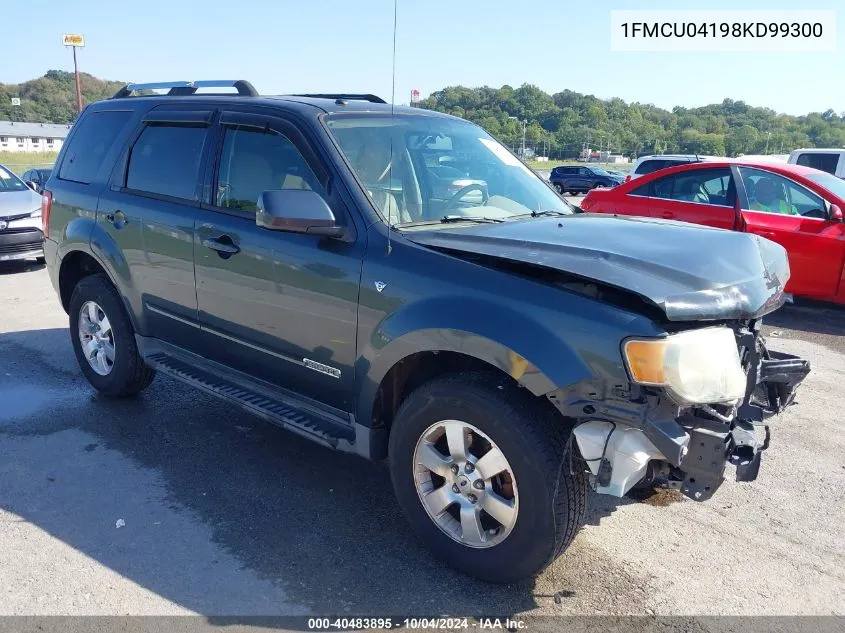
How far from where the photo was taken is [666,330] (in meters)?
2.54

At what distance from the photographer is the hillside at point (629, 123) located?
5.90m

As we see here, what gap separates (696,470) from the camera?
8.46 ft

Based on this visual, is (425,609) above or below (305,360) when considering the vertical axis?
below

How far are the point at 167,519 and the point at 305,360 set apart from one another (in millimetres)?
1038

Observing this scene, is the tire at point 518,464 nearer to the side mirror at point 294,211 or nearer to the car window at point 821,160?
the side mirror at point 294,211

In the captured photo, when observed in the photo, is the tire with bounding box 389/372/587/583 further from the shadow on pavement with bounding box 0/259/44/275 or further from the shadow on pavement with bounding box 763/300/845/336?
the shadow on pavement with bounding box 0/259/44/275

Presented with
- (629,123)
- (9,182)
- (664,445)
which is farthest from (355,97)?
(629,123)

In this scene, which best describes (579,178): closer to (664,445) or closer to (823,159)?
(823,159)

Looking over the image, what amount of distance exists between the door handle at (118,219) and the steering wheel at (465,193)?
2.18m

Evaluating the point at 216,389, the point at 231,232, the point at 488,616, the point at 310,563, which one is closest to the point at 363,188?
the point at 231,232

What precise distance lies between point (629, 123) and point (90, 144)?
112 ft

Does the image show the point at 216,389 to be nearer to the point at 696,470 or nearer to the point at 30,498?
the point at 30,498

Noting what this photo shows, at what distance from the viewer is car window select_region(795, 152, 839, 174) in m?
14.4

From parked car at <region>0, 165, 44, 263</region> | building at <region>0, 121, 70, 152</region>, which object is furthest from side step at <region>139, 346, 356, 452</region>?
building at <region>0, 121, 70, 152</region>
